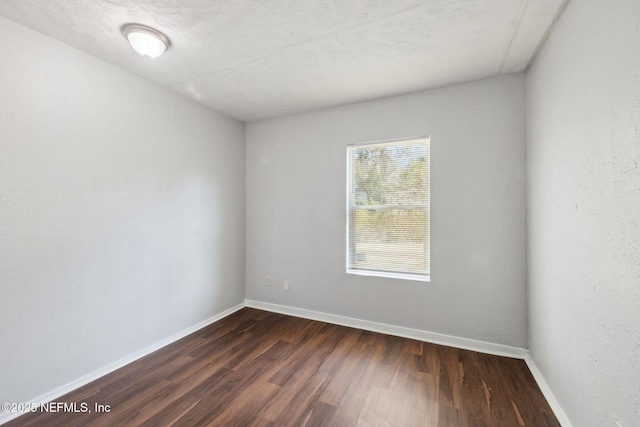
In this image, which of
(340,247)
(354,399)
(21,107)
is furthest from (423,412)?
(21,107)

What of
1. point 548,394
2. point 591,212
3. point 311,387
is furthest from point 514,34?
point 311,387

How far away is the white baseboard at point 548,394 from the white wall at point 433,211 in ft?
0.62

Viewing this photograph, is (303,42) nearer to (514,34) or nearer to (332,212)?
(514,34)

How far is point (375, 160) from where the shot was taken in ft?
9.90

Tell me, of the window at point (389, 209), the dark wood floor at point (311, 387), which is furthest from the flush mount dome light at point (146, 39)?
the dark wood floor at point (311, 387)

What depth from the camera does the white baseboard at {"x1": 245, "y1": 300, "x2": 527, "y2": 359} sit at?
241 centimetres

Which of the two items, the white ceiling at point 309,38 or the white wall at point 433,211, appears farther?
the white wall at point 433,211

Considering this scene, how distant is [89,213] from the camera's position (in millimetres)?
2104

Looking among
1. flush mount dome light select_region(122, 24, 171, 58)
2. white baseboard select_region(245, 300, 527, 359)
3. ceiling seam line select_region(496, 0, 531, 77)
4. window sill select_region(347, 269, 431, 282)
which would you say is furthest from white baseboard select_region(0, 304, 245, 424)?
ceiling seam line select_region(496, 0, 531, 77)

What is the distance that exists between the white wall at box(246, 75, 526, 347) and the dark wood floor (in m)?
0.40

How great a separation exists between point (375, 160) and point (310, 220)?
1.08m

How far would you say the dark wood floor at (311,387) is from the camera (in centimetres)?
170

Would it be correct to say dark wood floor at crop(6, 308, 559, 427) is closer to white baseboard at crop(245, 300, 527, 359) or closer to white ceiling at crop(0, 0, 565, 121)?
white baseboard at crop(245, 300, 527, 359)

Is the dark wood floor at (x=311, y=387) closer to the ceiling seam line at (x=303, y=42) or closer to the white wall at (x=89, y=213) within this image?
the white wall at (x=89, y=213)
